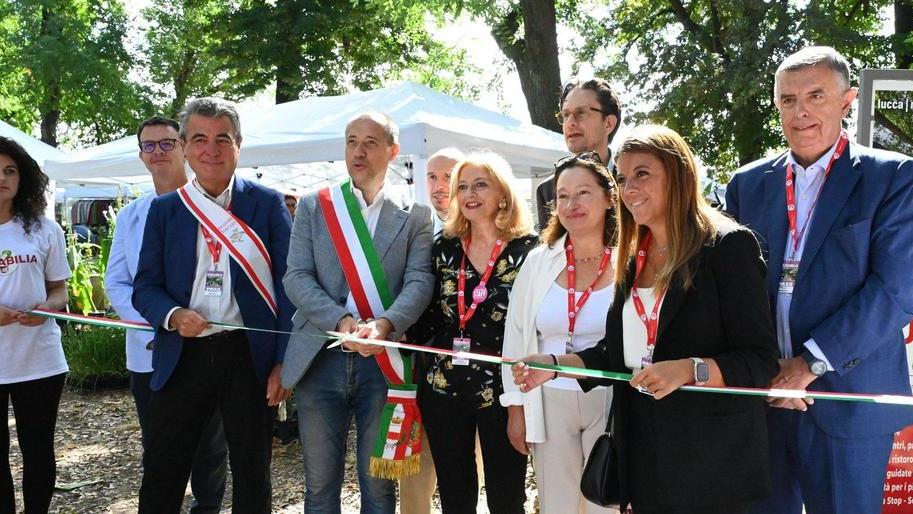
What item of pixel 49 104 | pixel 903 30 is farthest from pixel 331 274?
pixel 49 104

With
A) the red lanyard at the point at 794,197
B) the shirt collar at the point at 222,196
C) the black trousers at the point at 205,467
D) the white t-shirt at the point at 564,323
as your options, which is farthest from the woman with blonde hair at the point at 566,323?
the black trousers at the point at 205,467

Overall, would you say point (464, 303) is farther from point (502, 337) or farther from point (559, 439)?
point (559, 439)

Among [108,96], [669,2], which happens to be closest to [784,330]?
[669,2]

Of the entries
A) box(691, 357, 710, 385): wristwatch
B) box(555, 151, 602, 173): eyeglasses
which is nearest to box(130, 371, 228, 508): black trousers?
box(555, 151, 602, 173): eyeglasses

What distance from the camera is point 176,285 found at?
3279mm

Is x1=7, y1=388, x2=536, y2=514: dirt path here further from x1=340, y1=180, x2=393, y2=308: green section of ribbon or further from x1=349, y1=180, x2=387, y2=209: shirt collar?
x1=349, y1=180, x2=387, y2=209: shirt collar

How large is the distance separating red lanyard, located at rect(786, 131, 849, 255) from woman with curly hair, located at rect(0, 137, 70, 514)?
3417 millimetres

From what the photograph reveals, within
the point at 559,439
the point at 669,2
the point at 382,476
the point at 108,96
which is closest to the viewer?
the point at 559,439

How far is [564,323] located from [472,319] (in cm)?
46

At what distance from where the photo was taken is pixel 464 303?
334 centimetres

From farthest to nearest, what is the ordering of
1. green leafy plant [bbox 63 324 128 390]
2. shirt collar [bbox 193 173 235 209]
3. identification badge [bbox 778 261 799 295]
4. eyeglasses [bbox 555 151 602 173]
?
green leafy plant [bbox 63 324 128 390] < shirt collar [bbox 193 173 235 209] < eyeglasses [bbox 555 151 602 173] < identification badge [bbox 778 261 799 295]

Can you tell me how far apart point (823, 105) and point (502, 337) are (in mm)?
Result: 1498

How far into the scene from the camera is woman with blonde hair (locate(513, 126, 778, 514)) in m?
2.22

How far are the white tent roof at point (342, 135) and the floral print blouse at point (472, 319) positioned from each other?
3496 mm
